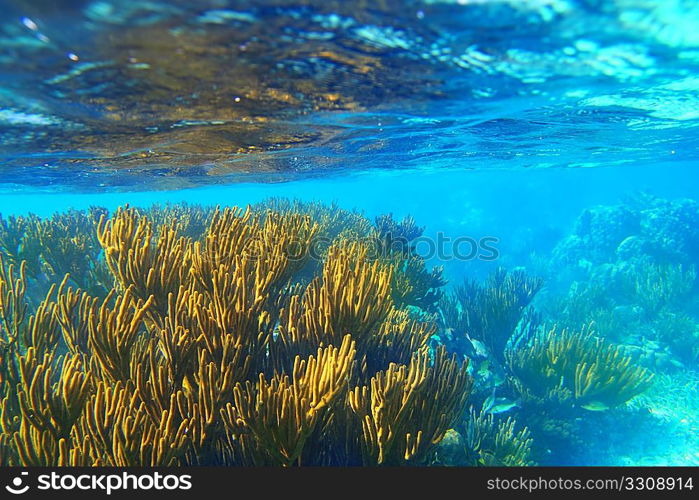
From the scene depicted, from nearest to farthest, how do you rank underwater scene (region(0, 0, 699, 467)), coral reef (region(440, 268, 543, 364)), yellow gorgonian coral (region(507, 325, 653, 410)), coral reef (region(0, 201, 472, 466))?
1. coral reef (region(0, 201, 472, 466))
2. underwater scene (region(0, 0, 699, 467))
3. yellow gorgonian coral (region(507, 325, 653, 410))
4. coral reef (region(440, 268, 543, 364))

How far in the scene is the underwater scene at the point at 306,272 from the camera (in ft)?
12.1

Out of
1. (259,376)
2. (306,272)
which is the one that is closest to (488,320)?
(306,272)

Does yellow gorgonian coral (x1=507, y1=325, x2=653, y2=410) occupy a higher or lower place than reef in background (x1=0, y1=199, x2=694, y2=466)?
lower

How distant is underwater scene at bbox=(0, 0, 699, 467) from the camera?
3.67 meters

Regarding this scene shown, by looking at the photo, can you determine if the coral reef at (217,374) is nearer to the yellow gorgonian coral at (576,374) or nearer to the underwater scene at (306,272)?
the underwater scene at (306,272)

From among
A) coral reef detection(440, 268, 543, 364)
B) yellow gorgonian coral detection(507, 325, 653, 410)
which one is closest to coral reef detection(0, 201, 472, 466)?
yellow gorgonian coral detection(507, 325, 653, 410)

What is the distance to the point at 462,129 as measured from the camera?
12.0 meters

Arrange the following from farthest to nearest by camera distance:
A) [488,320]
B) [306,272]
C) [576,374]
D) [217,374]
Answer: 1. [488,320]
2. [306,272]
3. [576,374]
4. [217,374]

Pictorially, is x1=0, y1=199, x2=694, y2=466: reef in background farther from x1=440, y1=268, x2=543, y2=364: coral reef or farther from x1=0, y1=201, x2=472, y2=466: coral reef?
x1=440, y1=268, x2=543, y2=364: coral reef

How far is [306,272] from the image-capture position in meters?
9.24

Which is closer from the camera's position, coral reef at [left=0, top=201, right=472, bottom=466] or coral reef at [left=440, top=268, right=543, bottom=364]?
coral reef at [left=0, top=201, right=472, bottom=466]

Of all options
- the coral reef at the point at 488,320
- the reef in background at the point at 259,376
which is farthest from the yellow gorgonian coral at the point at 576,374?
the coral reef at the point at 488,320

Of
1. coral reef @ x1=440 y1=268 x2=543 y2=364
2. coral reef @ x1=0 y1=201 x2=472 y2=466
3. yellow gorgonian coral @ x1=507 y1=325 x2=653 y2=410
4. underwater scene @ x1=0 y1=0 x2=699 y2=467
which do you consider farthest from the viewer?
coral reef @ x1=440 y1=268 x2=543 y2=364

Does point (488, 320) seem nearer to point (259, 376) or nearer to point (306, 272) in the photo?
point (306, 272)
